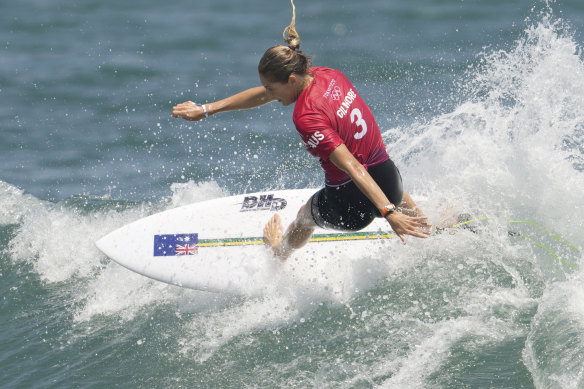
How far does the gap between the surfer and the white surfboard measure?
3.47 feet

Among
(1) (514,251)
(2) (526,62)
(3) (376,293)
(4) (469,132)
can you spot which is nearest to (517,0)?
(2) (526,62)

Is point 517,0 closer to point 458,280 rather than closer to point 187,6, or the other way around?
point 187,6

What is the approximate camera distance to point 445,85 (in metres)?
10.2

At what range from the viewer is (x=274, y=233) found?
6410 millimetres

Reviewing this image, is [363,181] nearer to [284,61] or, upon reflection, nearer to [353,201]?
[353,201]

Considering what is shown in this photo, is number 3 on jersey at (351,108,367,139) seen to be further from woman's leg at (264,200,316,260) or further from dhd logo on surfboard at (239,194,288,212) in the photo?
dhd logo on surfboard at (239,194,288,212)

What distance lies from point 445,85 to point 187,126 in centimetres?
362

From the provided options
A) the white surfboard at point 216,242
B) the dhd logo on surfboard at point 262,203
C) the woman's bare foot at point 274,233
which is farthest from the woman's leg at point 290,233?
the dhd logo on surfboard at point 262,203

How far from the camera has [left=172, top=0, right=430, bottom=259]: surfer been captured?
180 inches

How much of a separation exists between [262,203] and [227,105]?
51.9 inches

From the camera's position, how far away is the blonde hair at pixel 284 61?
15.1 ft

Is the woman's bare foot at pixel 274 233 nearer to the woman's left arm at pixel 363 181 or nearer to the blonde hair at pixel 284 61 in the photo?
the woman's left arm at pixel 363 181

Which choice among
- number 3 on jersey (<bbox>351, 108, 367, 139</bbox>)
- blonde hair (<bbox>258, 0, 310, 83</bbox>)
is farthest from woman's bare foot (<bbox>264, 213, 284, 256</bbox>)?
blonde hair (<bbox>258, 0, 310, 83</bbox>)

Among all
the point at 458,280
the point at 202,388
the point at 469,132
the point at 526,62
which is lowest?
the point at 202,388
